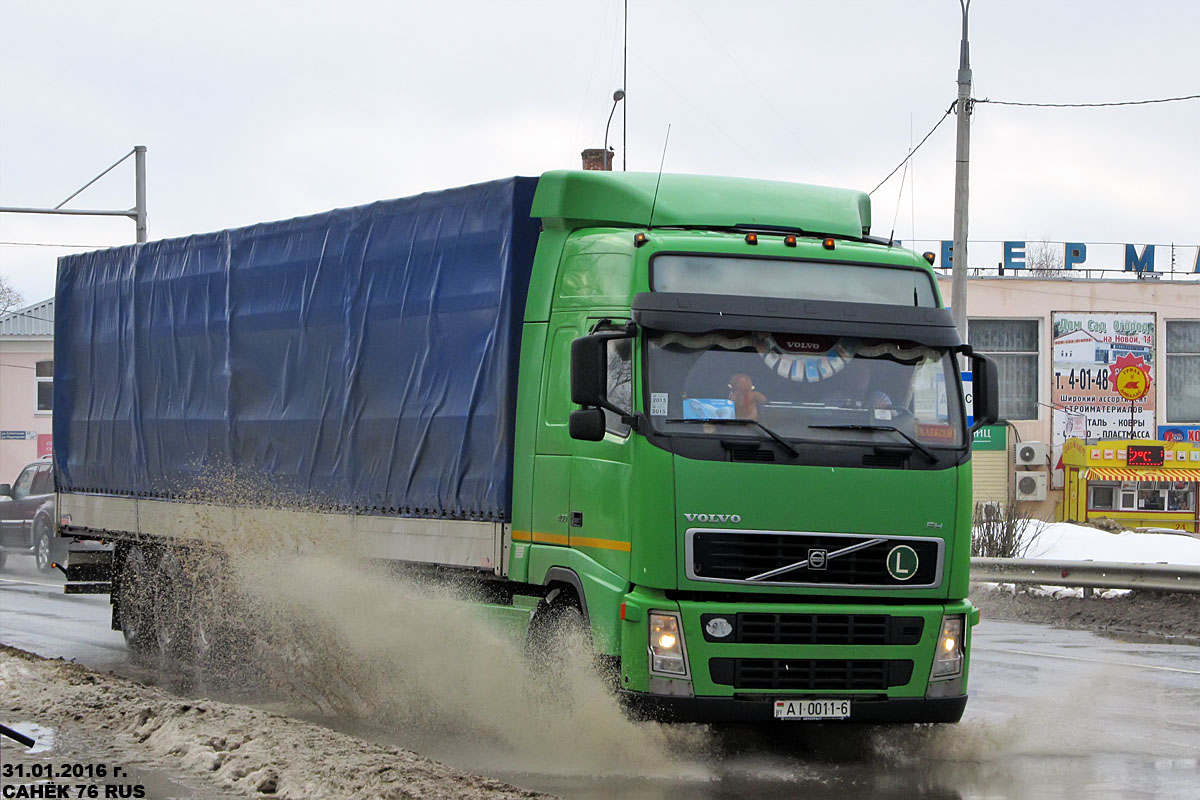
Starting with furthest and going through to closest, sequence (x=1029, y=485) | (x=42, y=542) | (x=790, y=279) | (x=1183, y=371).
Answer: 1. (x=1183, y=371)
2. (x=1029, y=485)
3. (x=42, y=542)
4. (x=790, y=279)

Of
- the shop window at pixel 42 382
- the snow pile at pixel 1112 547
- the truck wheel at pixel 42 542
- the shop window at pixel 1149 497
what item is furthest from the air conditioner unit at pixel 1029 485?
the shop window at pixel 42 382

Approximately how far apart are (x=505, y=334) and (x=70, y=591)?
7785mm

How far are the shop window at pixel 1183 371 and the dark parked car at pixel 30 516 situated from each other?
122ft

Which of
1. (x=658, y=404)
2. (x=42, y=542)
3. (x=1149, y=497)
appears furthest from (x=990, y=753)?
(x=1149, y=497)

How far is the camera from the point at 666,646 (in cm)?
844

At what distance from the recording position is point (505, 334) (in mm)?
10148

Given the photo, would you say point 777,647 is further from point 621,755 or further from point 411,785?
point 411,785

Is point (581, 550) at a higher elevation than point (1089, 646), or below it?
higher

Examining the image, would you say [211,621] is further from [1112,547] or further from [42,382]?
[42,382]

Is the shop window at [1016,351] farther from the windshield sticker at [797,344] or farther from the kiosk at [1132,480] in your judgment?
the windshield sticker at [797,344]

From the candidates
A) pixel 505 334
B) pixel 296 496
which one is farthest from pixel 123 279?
pixel 505 334

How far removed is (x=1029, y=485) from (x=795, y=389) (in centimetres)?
4217

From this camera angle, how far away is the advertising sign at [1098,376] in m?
51.2

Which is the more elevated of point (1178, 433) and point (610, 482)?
point (1178, 433)
